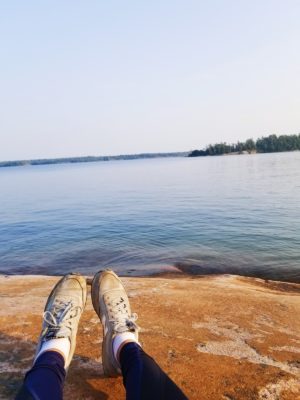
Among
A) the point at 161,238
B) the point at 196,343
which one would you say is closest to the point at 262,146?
the point at 161,238

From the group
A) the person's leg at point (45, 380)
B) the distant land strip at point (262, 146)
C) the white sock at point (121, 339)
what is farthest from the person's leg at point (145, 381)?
the distant land strip at point (262, 146)

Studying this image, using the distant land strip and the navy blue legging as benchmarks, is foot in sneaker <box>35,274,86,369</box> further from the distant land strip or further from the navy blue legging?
the distant land strip

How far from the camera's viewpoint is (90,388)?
11.0 feet

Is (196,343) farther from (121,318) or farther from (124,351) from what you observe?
(124,351)

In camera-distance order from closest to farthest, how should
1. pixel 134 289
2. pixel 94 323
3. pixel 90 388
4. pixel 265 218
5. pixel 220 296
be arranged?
pixel 90 388
pixel 94 323
pixel 220 296
pixel 134 289
pixel 265 218

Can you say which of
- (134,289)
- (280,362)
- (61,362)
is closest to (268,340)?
(280,362)

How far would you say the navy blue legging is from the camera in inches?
97.4

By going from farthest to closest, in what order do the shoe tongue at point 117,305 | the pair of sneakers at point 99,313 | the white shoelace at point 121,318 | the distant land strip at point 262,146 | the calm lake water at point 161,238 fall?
the distant land strip at point 262,146 < the calm lake water at point 161,238 < the shoe tongue at point 117,305 < the white shoelace at point 121,318 < the pair of sneakers at point 99,313

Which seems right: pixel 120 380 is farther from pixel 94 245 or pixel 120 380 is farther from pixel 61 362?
pixel 94 245

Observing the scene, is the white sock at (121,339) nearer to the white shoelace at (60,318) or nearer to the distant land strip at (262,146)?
the white shoelace at (60,318)

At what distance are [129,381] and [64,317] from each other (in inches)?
45.5

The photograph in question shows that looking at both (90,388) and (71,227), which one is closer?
(90,388)

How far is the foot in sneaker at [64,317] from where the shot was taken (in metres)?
3.17

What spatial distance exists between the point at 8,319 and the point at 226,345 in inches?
118
